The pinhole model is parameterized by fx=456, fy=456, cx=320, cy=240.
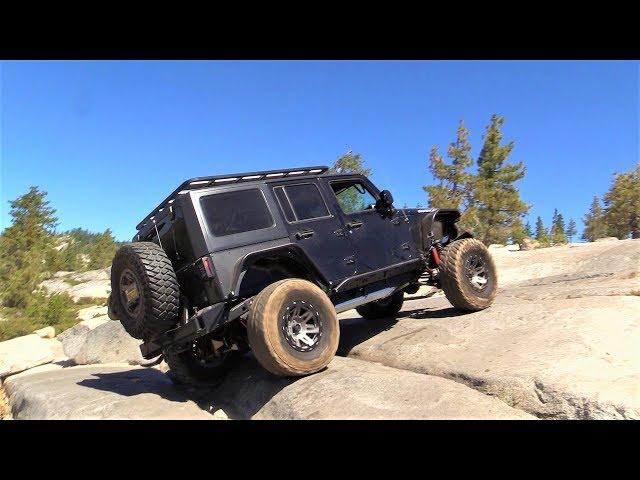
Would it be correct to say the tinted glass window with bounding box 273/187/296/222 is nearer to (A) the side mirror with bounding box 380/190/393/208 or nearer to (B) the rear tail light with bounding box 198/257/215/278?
(B) the rear tail light with bounding box 198/257/215/278

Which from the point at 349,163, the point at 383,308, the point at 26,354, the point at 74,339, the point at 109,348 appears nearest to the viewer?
the point at 383,308

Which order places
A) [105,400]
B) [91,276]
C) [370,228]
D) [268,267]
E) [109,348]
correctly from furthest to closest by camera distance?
[91,276], [109,348], [370,228], [268,267], [105,400]

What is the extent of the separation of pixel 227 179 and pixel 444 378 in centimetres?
329

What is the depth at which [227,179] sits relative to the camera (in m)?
5.41

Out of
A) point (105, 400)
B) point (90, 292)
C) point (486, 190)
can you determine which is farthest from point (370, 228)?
point (90, 292)

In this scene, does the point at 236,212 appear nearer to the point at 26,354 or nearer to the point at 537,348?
the point at 537,348

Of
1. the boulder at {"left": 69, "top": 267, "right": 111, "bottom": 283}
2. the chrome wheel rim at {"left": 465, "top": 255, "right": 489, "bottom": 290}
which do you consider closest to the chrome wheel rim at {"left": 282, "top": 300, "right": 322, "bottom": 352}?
the chrome wheel rim at {"left": 465, "top": 255, "right": 489, "bottom": 290}

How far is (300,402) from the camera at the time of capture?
4.44 m

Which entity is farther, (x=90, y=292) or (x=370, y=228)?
(x=90, y=292)

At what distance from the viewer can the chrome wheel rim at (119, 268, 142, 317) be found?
16.0 feet
